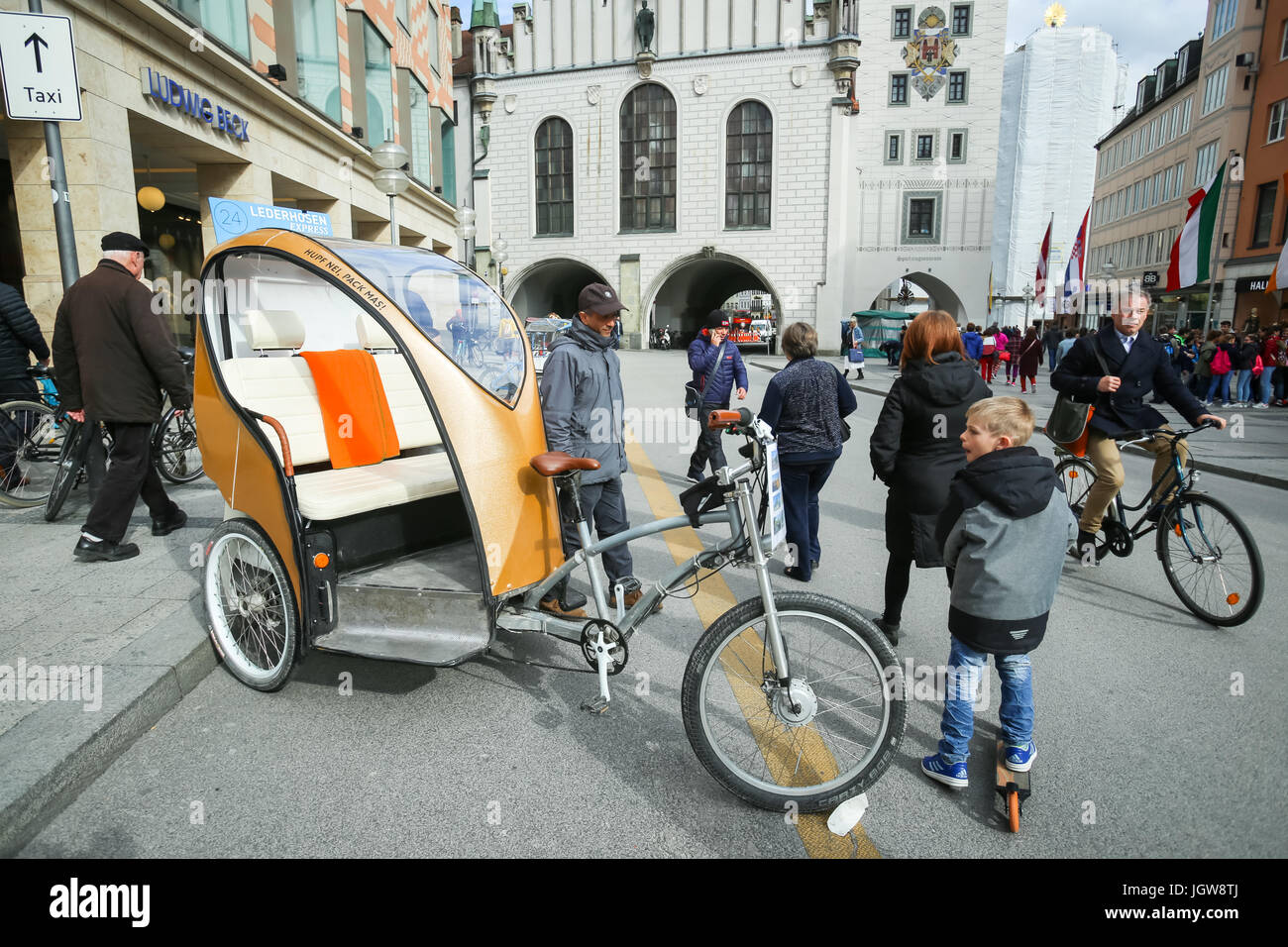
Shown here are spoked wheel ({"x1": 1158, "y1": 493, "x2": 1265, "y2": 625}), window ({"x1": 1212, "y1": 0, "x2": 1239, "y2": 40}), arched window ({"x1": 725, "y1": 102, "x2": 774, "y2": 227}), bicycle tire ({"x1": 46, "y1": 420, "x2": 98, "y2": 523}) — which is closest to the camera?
spoked wheel ({"x1": 1158, "y1": 493, "x2": 1265, "y2": 625})

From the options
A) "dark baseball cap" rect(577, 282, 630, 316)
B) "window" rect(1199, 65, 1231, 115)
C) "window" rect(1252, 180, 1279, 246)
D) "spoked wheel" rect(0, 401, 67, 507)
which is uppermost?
"window" rect(1199, 65, 1231, 115)

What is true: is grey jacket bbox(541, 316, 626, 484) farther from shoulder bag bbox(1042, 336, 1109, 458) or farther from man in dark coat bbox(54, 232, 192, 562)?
shoulder bag bbox(1042, 336, 1109, 458)

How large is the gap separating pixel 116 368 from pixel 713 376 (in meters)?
5.37

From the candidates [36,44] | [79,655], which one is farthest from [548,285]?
[79,655]

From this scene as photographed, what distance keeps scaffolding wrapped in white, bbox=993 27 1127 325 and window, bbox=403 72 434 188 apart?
40.7m

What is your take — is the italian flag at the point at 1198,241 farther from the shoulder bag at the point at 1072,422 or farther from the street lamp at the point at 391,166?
the street lamp at the point at 391,166

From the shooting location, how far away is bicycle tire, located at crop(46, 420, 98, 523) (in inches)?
229

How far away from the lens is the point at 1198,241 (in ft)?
52.0

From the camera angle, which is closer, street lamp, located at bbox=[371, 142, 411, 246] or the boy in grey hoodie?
the boy in grey hoodie

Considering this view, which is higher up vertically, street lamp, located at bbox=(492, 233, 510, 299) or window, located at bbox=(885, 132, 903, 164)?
window, located at bbox=(885, 132, 903, 164)

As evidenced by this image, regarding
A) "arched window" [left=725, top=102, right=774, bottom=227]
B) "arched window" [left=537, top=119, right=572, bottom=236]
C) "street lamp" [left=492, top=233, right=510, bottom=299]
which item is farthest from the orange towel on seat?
"arched window" [left=537, top=119, right=572, bottom=236]

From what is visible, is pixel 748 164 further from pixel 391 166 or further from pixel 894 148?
pixel 391 166

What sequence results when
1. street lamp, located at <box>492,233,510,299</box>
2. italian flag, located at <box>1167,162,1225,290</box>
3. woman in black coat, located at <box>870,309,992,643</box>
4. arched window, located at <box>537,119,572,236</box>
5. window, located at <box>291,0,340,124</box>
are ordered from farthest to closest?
1. arched window, located at <box>537,119,572,236</box>
2. street lamp, located at <box>492,233,510,299</box>
3. italian flag, located at <box>1167,162,1225,290</box>
4. window, located at <box>291,0,340,124</box>
5. woman in black coat, located at <box>870,309,992,643</box>
